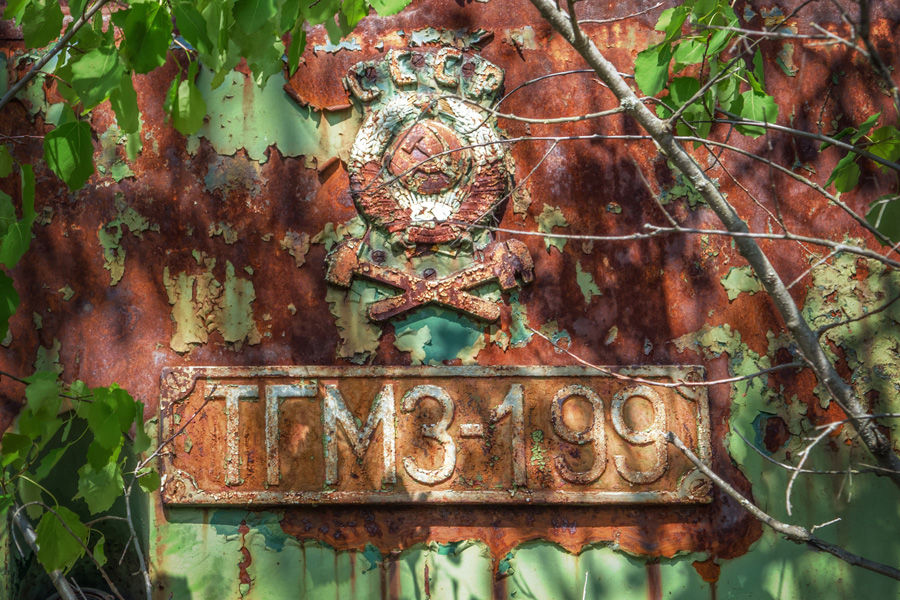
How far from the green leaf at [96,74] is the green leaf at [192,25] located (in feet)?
0.58

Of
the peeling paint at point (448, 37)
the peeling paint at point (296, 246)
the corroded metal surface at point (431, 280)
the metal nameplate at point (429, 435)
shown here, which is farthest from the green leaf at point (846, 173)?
the peeling paint at point (296, 246)

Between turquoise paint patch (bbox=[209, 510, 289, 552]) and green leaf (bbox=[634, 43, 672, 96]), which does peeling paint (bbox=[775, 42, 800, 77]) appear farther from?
turquoise paint patch (bbox=[209, 510, 289, 552])

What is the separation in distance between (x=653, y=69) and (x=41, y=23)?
64.4 inches

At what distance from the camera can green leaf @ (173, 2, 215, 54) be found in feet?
5.97

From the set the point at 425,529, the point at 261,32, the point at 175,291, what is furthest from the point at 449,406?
the point at 261,32

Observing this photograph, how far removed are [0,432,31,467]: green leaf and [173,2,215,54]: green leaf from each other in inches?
45.9

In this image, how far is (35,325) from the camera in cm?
295

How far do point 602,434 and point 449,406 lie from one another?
543 mm

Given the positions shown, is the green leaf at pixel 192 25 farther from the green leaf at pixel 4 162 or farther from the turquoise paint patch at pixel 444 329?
the turquoise paint patch at pixel 444 329

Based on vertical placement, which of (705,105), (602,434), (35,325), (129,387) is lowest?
(602,434)

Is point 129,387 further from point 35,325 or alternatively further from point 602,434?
point 602,434

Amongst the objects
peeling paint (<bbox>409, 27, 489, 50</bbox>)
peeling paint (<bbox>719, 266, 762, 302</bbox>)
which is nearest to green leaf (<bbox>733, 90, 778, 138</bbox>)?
peeling paint (<bbox>719, 266, 762, 302</bbox>)

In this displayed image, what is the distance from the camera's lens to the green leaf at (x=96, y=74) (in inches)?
71.4

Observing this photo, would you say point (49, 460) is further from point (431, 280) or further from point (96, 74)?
point (431, 280)
